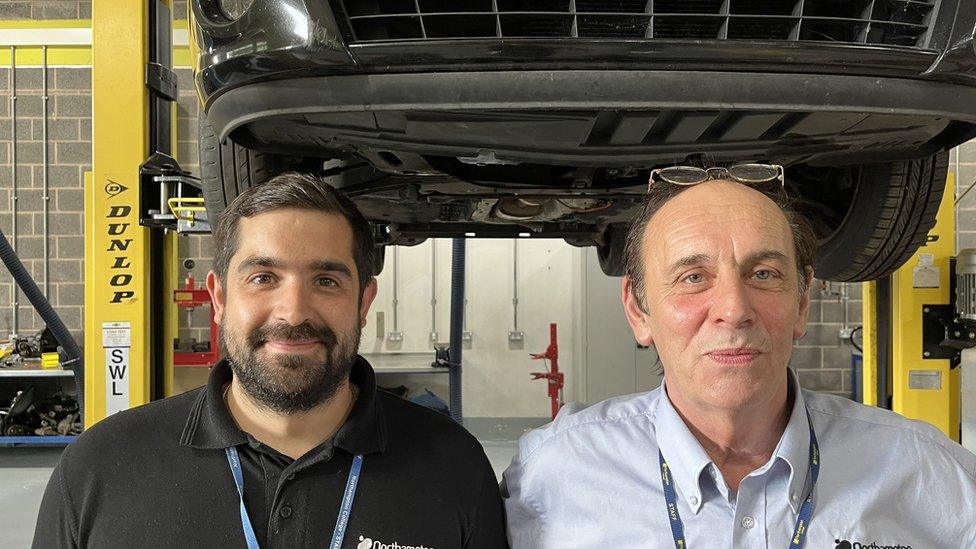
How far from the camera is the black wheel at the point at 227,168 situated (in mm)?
1713

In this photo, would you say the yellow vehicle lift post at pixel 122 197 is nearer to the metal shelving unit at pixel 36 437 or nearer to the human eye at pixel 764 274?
the human eye at pixel 764 274

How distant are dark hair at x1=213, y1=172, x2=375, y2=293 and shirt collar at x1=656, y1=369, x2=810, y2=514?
0.52 metres

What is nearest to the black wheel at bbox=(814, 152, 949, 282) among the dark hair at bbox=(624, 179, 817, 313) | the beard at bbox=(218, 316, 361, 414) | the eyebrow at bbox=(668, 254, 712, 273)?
the dark hair at bbox=(624, 179, 817, 313)

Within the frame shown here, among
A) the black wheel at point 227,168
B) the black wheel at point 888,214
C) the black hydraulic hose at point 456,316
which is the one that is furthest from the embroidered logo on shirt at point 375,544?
the black hydraulic hose at point 456,316

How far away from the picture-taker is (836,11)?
1.22 m

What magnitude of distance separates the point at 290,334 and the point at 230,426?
0.52 ft

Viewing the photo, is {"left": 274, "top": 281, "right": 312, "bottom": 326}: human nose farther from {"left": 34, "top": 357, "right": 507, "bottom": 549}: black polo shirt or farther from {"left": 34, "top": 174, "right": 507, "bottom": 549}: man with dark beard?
{"left": 34, "top": 357, "right": 507, "bottom": 549}: black polo shirt

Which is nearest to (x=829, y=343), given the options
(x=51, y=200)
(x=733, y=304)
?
(x=733, y=304)

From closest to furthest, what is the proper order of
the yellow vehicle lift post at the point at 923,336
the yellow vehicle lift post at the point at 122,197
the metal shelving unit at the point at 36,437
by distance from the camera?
the yellow vehicle lift post at the point at 122,197, the yellow vehicle lift post at the point at 923,336, the metal shelving unit at the point at 36,437

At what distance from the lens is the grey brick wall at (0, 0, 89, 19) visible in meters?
6.16

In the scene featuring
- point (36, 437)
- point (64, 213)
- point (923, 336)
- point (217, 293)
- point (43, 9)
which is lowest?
point (36, 437)

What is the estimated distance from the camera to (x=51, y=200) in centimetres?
600

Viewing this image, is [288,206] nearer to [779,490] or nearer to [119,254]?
[779,490]

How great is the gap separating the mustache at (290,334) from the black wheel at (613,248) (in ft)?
5.58
